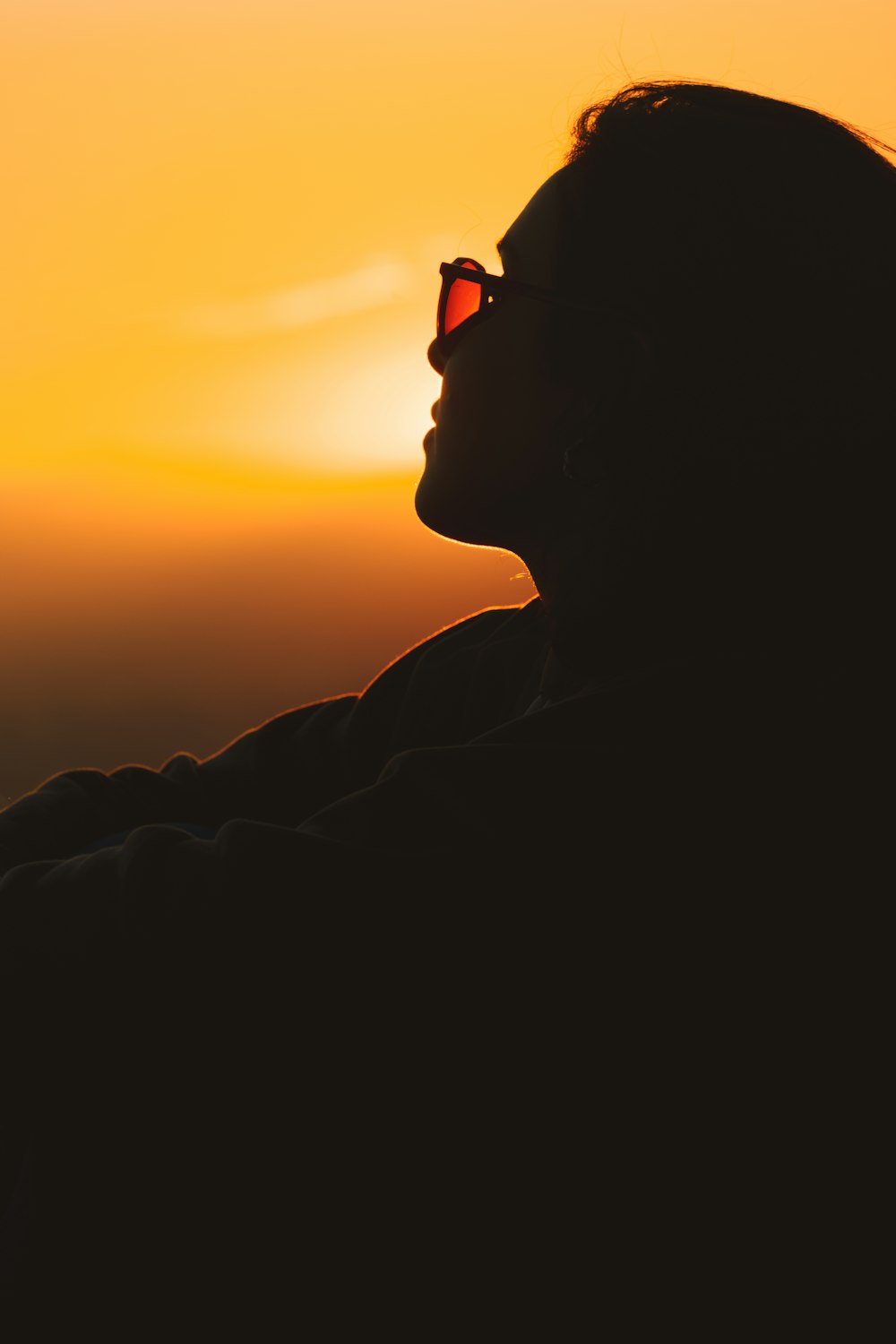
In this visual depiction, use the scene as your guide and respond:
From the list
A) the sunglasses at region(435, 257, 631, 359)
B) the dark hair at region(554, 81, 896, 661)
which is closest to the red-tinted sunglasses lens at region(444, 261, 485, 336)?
the sunglasses at region(435, 257, 631, 359)

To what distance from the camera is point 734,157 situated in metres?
1.00

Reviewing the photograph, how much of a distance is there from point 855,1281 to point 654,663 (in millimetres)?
492

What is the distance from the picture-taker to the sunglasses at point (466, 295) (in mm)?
1114

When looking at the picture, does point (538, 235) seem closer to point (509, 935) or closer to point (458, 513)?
point (458, 513)

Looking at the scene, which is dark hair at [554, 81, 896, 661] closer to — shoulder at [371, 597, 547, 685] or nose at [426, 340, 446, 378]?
nose at [426, 340, 446, 378]

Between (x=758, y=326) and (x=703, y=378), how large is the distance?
2.5 inches

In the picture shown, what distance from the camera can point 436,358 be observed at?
48.3 inches

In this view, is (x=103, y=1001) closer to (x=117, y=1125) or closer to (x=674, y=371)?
(x=117, y=1125)

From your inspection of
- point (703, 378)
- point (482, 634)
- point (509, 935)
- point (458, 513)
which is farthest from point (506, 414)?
point (509, 935)

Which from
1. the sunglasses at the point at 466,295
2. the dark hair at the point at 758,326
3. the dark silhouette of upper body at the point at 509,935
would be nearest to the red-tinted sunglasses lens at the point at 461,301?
the sunglasses at the point at 466,295

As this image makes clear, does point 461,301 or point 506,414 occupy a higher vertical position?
point 461,301

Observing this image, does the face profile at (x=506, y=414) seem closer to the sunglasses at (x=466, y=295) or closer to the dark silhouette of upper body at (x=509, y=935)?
the sunglasses at (x=466, y=295)

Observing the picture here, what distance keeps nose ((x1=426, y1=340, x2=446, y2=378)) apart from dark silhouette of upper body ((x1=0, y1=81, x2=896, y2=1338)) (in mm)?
364

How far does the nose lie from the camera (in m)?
1.21
